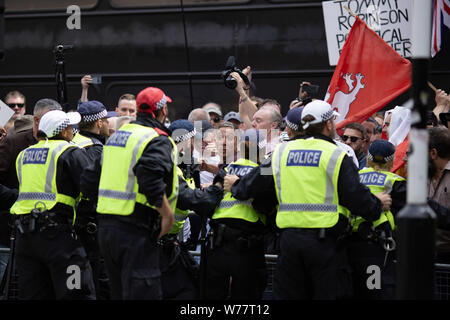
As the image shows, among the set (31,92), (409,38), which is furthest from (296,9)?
(31,92)

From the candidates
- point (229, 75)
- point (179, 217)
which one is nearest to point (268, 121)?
point (229, 75)

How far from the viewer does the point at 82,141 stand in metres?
7.86

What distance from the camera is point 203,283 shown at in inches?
281

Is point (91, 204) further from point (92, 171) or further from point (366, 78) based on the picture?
point (366, 78)

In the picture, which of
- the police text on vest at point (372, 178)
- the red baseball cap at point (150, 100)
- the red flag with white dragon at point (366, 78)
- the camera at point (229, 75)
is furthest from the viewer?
the camera at point (229, 75)

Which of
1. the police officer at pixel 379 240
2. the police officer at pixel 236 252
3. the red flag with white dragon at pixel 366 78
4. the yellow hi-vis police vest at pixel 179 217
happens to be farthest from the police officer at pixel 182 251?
the red flag with white dragon at pixel 366 78

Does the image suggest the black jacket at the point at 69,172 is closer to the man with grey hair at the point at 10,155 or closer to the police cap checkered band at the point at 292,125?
the man with grey hair at the point at 10,155

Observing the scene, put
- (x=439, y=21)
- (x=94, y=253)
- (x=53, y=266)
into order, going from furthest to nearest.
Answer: (x=439, y=21) < (x=94, y=253) < (x=53, y=266)

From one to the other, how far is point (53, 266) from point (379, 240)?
8.72ft

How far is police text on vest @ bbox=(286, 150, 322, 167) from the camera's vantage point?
6.52 m

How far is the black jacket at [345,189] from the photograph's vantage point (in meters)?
6.42

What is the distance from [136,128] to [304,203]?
1406mm

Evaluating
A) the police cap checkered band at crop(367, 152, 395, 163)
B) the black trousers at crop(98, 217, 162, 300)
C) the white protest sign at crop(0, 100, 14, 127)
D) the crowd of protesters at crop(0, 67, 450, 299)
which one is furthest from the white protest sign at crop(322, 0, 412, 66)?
the black trousers at crop(98, 217, 162, 300)

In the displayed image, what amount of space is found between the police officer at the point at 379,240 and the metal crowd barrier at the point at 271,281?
36cm
